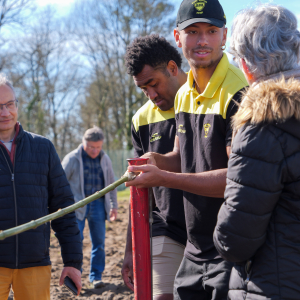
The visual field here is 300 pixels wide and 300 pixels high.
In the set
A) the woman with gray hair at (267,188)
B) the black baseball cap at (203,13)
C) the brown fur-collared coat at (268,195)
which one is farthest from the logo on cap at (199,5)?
the brown fur-collared coat at (268,195)

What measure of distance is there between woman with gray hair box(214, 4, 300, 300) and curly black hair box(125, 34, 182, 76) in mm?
1653

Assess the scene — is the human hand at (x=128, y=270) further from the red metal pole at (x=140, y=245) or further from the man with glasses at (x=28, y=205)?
the red metal pole at (x=140, y=245)

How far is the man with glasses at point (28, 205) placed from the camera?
2.73 meters

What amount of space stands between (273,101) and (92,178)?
16.9ft

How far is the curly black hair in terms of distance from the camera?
10.8 ft

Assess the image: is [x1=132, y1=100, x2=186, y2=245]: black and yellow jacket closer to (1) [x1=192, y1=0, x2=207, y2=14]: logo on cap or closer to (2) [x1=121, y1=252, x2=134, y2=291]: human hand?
(2) [x1=121, y1=252, x2=134, y2=291]: human hand

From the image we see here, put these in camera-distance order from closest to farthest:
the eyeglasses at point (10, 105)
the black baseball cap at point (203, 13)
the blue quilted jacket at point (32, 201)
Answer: the black baseball cap at point (203, 13) < the blue quilted jacket at point (32, 201) < the eyeglasses at point (10, 105)

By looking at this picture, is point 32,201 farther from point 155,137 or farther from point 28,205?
point 155,137

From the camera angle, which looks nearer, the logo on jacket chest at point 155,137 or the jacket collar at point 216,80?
the jacket collar at point 216,80

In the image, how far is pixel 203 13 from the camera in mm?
2430

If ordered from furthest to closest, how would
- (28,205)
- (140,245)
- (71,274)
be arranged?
(71,274) → (28,205) → (140,245)

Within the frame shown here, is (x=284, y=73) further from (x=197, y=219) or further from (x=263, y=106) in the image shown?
(x=197, y=219)

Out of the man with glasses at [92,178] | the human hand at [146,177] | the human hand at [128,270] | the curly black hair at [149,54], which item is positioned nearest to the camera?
the human hand at [146,177]

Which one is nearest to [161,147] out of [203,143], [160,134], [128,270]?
[160,134]
